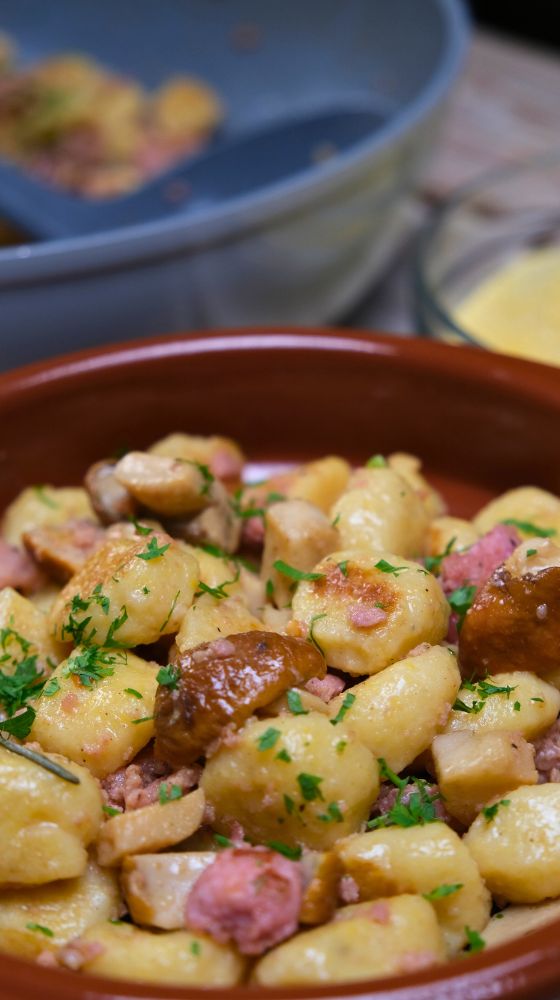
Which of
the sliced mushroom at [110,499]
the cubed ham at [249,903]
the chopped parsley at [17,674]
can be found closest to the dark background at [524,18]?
the sliced mushroom at [110,499]

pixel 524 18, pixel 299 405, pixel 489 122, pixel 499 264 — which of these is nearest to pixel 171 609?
pixel 299 405

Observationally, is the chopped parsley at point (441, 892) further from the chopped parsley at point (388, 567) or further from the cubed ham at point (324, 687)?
the chopped parsley at point (388, 567)

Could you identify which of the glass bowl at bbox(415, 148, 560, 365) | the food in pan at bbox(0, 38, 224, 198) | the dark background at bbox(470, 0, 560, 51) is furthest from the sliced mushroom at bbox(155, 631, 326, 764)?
the dark background at bbox(470, 0, 560, 51)

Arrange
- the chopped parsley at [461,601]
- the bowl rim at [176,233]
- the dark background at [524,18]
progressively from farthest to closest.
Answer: the dark background at [524,18]
the bowl rim at [176,233]
the chopped parsley at [461,601]

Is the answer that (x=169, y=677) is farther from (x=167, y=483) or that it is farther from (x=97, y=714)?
(x=167, y=483)

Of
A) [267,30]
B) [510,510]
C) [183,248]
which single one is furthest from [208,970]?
[267,30]

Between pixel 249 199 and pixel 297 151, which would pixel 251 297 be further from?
pixel 297 151
